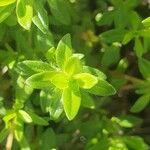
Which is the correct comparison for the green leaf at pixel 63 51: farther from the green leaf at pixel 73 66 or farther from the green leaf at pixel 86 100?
the green leaf at pixel 86 100

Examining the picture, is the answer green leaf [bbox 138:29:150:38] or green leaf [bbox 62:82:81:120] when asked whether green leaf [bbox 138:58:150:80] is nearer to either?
green leaf [bbox 138:29:150:38]

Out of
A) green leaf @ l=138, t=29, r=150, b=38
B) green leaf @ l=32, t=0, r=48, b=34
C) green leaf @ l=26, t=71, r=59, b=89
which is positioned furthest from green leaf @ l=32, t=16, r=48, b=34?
green leaf @ l=138, t=29, r=150, b=38

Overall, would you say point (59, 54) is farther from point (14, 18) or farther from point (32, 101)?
point (32, 101)

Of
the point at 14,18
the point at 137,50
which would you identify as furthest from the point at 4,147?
the point at 137,50

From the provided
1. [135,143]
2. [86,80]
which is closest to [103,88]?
[86,80]

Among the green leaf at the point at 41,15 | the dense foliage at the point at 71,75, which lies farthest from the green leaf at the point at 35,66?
the green leaf at the point at 41,15

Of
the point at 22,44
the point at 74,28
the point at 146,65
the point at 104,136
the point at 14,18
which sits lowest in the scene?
the point at 104,136

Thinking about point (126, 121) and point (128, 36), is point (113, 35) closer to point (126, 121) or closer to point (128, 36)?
point (128, 36)
